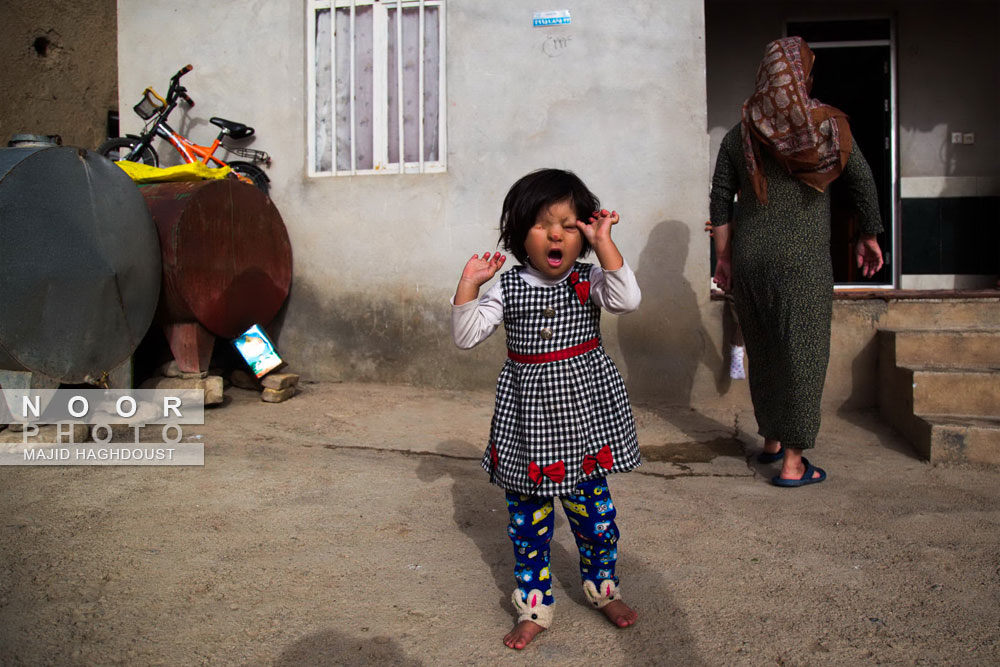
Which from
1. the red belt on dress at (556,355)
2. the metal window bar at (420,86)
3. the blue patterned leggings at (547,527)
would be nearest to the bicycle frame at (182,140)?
the metal window bar at (420,86)

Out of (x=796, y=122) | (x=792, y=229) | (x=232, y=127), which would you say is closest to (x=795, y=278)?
(x=792, y=229)

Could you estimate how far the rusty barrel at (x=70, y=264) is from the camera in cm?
343

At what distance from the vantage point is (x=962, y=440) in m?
3.52

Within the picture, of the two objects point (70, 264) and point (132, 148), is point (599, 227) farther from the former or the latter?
point (132, 148)

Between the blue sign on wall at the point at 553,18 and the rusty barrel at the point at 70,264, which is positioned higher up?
the blue sign on wall at the point at 553,18

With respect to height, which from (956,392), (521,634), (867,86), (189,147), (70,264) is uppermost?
(867,86)

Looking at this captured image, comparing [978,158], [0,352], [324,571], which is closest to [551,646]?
[324,571]

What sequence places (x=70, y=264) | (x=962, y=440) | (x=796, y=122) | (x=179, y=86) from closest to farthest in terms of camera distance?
1. (x=796, y=122)
2. (x=962, y=440)
3. (x=70, y=264)
4. (x=179, y=86)

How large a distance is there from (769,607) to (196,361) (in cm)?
359

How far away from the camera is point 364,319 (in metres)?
5.31

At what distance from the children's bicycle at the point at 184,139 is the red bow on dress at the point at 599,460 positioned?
4.02 meters

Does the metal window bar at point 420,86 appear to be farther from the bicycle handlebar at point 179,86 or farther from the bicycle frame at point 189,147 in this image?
the bicycle handlebar at point 179,86

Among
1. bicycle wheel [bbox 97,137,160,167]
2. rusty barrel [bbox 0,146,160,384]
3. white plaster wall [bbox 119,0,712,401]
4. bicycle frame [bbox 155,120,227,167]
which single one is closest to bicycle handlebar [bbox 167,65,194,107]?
white plaster wall [bbox 119,0,712,401]

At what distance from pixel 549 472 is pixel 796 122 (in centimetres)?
196
